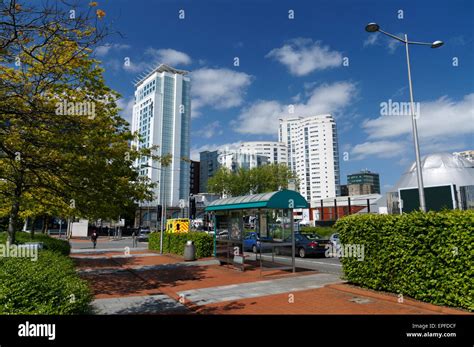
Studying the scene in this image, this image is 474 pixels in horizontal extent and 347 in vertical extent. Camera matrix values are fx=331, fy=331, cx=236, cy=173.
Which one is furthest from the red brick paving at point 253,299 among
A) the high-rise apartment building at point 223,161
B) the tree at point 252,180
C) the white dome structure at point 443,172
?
the high-rise apartment building at point 223,161

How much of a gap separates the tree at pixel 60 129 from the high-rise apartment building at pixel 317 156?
478 ft

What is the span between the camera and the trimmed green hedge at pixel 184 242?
62.1 ft

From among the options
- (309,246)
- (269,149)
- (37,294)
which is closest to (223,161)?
(269,149)

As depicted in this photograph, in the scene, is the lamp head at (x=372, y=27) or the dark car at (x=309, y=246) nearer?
the lamp head at (x=372, y=27)

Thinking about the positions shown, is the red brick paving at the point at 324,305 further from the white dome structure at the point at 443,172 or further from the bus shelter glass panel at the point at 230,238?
the white dome structure at the point at 443,172

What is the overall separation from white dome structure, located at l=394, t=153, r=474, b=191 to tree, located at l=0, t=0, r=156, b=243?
46.2 meters

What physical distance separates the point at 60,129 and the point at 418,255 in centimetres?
836

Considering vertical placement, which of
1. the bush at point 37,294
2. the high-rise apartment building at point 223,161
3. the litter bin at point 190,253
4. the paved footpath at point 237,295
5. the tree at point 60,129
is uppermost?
the high-rise apartment building at point 223,161

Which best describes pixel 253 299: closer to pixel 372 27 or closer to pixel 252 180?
pixel 372 27

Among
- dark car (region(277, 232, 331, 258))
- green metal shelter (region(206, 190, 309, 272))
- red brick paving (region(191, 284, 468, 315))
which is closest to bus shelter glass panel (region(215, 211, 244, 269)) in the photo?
green metal shelter (region(206, 190, 309, 272))

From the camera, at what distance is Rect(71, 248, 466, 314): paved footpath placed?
7.32m
